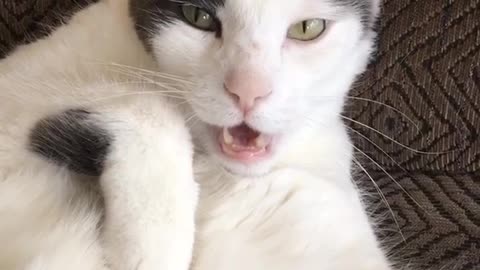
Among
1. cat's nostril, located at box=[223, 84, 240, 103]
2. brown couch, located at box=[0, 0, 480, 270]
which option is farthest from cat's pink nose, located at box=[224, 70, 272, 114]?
brown couch, located at box=[0, 0, 480, 270]

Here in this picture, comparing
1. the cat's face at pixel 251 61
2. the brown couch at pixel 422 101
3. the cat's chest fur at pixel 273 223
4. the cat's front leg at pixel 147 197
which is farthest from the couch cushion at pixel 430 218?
the cat's front leg at pixel 147 197

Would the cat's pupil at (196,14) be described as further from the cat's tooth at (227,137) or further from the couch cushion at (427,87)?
the couch cushion at (427,87)

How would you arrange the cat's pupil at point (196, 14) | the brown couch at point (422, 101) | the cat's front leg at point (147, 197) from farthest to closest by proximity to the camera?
the brown couch at point (422, 101) → the cat's pupil at point (196, 14) → the cat's front leg at point (147, 197)

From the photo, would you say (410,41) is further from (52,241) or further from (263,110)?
(52,241)

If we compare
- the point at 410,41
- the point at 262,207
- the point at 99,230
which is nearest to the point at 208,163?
the point at 262,207

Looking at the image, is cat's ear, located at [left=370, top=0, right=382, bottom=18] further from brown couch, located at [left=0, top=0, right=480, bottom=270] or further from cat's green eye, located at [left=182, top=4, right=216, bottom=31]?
cat's green eye, located at [left=182, top=4, right=216, bottom=31]

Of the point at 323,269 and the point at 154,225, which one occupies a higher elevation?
the point at 154,225

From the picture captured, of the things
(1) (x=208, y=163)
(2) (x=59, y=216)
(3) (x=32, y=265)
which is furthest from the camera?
(1) (x=208, y=163)
